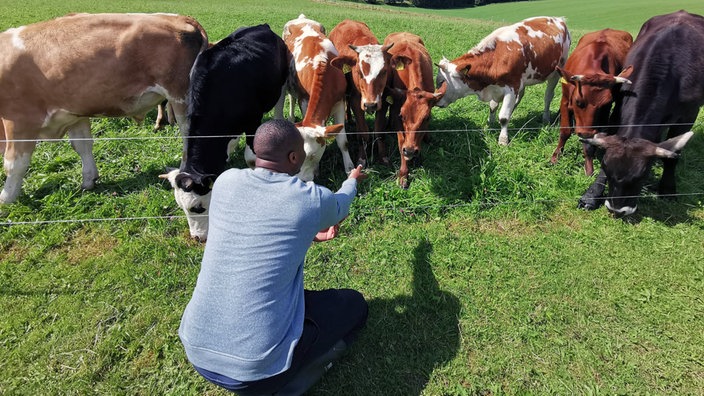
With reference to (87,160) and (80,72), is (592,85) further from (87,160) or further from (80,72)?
(87,160)

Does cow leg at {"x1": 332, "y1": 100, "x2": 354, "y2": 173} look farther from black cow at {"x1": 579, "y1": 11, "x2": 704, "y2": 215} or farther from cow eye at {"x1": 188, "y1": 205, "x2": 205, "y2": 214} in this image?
black cow at {"x1": 579, "y1": 11, "x2": 704, "y2": 215}

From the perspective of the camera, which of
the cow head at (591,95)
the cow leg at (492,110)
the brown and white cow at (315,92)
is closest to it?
the brown and white cow at (315,92)

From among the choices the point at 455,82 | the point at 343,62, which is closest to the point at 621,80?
the point at 455,82

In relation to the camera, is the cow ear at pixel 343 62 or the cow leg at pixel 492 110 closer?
the cow ear at pixel 343 62

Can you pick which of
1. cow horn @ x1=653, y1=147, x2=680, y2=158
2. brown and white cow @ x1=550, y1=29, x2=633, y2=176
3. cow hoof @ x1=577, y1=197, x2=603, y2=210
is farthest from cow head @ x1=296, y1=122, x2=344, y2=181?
cow horn @ x1=653, y1=147, x2=680, y2=158

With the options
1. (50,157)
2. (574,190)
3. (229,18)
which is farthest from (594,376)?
(229,18)

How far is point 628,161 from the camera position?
15.6ft

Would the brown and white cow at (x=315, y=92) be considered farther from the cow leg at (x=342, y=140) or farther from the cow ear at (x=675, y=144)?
the cow ear at (x=675, y=144)

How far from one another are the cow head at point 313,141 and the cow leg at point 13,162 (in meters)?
3.39

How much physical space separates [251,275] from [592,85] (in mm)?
5214

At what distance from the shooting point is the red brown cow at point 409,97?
552cm

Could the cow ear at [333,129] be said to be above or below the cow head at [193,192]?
above

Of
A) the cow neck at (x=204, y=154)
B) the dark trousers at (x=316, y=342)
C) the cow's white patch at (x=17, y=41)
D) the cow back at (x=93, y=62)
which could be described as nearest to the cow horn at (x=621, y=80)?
the dark trousers at (x=316, y=342)

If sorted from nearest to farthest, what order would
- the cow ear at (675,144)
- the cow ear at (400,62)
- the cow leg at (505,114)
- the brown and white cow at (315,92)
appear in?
the cow ear at (675,144), the brown and white cow at (315,92), the cow ear at (400,62), the cow leg at (505,114)
